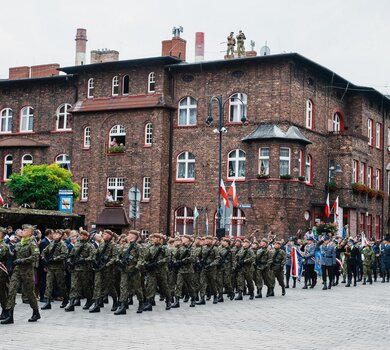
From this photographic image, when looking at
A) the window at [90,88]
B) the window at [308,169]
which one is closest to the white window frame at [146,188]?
the window at [90,88]

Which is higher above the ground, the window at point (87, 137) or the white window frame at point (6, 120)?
the white window frame at point (6, 120)

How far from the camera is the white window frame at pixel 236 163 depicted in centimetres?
4262

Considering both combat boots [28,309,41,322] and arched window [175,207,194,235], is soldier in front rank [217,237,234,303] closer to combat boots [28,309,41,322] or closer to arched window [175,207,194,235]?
combat boots [28,309,41,322]

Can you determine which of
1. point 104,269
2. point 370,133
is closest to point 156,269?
point 104,269

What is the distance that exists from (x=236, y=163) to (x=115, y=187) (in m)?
7.84

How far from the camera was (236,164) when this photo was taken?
42.8 meters

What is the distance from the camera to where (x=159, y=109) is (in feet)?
144

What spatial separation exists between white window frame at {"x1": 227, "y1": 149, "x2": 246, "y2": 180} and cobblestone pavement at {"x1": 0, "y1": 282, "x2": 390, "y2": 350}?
21542mm

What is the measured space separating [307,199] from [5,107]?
2246cm

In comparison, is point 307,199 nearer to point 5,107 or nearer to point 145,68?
point 145,68

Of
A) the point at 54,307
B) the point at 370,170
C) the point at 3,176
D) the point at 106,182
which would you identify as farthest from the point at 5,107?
the point at 54,307

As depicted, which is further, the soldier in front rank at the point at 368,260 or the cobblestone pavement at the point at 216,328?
the soldier in front rank at the point at 368,260

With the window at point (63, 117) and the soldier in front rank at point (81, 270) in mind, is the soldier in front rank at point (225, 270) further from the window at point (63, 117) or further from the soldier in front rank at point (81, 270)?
the window at point (63, 117)

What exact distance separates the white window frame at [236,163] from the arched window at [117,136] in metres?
6.97
